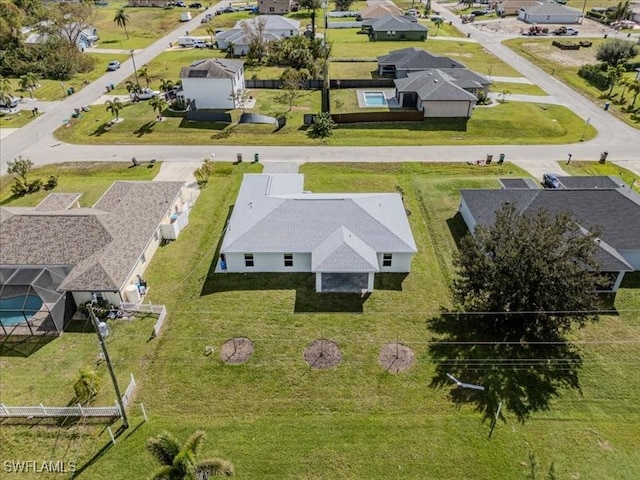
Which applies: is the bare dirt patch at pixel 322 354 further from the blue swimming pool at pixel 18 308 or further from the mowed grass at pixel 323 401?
the blue swimming pool at pixel 18 308

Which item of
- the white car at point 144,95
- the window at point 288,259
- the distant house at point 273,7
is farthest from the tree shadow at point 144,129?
the distant house at point 273,7

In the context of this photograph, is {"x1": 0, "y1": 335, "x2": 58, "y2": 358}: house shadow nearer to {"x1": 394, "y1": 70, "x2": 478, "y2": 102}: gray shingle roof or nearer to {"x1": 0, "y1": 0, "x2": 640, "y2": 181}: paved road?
{"x1": 0, "y1": 0, "x2": 640, "y2": 181}: paved road

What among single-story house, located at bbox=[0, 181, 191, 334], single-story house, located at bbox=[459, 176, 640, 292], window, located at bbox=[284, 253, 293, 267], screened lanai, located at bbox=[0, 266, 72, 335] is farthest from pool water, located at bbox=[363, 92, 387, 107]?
screened lanai, located at bbox=[0, 266, 72, 335]

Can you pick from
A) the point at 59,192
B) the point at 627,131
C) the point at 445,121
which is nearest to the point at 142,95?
the point at 59,192

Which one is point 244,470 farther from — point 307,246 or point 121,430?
point 307,246

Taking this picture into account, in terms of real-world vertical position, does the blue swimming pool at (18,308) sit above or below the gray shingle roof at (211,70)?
below

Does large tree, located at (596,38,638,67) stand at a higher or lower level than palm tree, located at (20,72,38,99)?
higher

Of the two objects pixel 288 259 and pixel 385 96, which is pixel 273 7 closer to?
pixel 385 96
